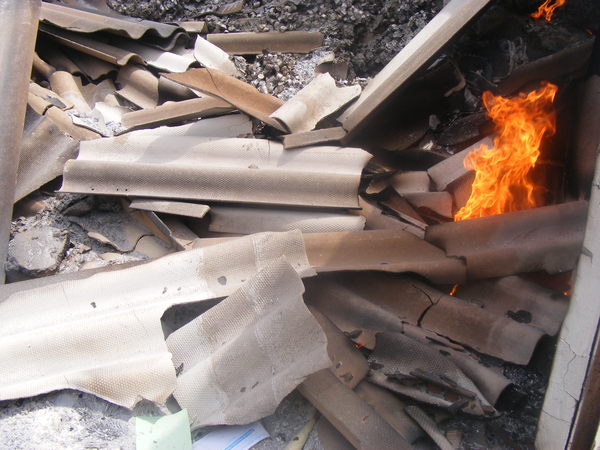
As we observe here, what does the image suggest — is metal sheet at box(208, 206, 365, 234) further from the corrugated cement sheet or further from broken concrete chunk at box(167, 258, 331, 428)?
the corrugated cement sheet

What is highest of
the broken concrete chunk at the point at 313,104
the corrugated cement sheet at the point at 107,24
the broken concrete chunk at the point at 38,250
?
the broken concrete chunk at the point at 313,104

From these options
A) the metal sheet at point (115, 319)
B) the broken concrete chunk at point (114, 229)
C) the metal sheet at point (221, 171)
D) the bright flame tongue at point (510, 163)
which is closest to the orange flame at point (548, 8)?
the bright flame tongue at point (510, 163)

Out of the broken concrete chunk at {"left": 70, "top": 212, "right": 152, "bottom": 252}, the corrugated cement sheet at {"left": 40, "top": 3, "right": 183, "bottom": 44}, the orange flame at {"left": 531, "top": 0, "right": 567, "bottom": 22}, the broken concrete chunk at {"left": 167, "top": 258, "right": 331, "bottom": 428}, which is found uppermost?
the orange flame at {"left": 531, "top": 0, "right": 567, "bottom": 22}

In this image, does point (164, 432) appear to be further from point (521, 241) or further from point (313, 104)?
point (313, 104)

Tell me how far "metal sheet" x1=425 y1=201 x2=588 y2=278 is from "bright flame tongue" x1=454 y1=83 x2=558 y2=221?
405 mm

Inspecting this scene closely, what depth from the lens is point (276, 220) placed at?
3352 mm

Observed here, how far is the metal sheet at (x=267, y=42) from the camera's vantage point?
4695 millimetres

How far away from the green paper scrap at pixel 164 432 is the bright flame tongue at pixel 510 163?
195 cm

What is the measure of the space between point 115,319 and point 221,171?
1.11 m

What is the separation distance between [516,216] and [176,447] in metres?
2.01

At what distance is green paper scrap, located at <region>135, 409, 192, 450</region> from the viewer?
2.45m

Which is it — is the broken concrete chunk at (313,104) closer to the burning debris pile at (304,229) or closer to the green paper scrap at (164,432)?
the burning debris pile at (304,229)

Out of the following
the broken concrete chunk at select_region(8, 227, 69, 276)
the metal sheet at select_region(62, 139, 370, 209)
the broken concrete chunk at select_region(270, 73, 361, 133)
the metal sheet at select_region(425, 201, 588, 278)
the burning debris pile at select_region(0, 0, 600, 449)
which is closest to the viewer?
the burning debris pile at select_region(0, 0, 600, 449)

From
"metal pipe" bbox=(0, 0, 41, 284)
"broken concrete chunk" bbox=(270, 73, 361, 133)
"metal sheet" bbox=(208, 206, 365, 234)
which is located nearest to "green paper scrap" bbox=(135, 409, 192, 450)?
"metal sheet" bbox=(208, 206, 365, 234)
